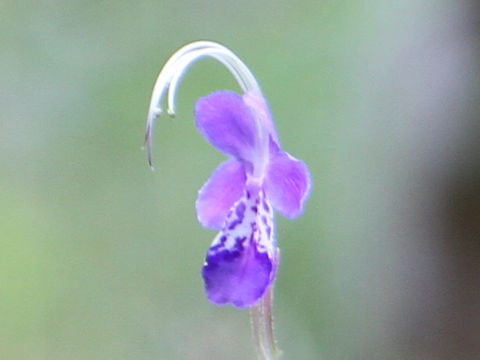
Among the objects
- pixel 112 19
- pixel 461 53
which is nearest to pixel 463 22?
pixel 461 53

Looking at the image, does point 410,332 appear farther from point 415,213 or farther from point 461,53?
point 461,53

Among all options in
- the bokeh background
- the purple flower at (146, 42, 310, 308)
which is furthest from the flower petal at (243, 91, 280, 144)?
the bokeh background

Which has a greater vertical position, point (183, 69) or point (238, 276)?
point (183, 69)

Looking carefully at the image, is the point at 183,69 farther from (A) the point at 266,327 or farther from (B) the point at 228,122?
(A) the point at 266,327

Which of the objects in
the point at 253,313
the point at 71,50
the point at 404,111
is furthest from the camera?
the point at 404,111

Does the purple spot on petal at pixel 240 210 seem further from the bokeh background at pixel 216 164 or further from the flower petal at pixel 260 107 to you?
the bokeh background at pixel 216 164

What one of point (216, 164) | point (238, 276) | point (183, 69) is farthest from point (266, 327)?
point (216, 164)

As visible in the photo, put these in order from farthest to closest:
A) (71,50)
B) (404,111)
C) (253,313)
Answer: (404,111) < (71,50) < (253,313)

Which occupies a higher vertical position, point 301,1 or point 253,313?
point 301,1
